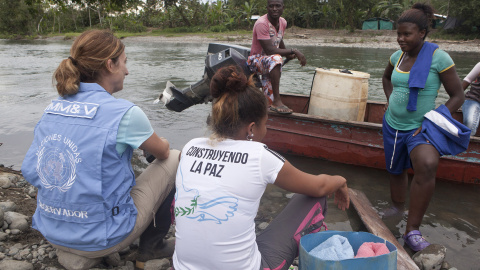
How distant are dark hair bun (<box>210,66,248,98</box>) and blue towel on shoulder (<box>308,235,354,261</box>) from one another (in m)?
0.92

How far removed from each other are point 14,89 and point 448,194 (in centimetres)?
Result: 1188

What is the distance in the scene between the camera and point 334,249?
214 cm

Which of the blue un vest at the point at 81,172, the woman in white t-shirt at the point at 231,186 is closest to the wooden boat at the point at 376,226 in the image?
the woman in white t-shirt at the point at 231,186

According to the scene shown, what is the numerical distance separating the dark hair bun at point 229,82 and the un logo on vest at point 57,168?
2.87ft

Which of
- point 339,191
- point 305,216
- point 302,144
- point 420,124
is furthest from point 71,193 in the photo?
point 302,144

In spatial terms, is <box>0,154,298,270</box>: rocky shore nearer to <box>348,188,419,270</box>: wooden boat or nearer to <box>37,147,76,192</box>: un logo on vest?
<box>37,147,76,192</box>: un logo on vest

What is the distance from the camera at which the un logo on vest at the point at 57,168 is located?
2.24 m

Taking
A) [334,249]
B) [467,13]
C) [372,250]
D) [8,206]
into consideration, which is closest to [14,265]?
[8,206]

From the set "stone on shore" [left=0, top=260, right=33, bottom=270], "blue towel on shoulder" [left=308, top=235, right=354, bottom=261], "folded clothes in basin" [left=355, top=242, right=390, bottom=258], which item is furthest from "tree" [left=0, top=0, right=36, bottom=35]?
"folded clothes in basin" [left=355, top=242, right=390, bottom=258]

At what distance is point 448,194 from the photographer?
485 centimetres

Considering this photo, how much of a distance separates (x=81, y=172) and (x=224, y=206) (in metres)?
0.85

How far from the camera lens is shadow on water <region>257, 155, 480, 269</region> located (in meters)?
3.77

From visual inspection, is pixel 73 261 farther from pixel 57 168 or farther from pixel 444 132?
pixel 444 132

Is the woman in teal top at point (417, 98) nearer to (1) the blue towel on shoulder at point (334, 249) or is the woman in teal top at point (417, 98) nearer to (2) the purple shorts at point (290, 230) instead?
(2) the purple shorts at point (290, 230)
